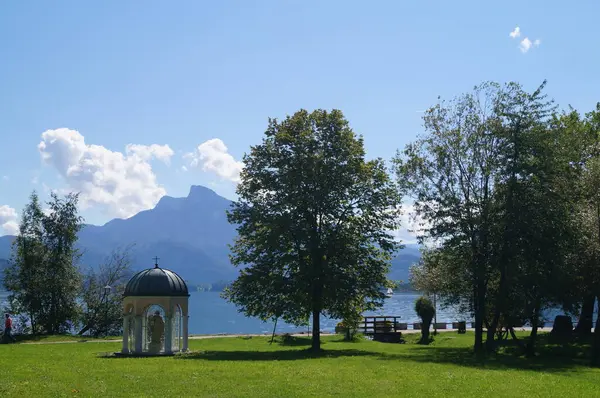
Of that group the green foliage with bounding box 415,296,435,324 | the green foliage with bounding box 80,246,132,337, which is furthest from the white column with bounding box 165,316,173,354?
the green foliage with bounding box 80,246,132,337

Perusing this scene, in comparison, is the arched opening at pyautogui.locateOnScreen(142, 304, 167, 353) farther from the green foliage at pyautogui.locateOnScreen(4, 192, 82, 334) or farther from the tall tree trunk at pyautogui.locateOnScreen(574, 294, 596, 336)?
the tall tree trunk at pyautogui.locateOnScreen(574, 294, 596, 336)

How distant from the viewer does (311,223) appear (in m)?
33.7

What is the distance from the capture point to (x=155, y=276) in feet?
102

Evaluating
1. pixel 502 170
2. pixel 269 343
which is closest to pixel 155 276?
pixel 269 343

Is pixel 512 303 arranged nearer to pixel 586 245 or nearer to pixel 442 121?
pixel 586 245

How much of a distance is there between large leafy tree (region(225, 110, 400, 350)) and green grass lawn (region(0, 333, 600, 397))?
5.39 meters

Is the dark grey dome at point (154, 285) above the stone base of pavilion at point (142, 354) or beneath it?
above

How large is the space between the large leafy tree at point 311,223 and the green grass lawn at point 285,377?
5.39 m

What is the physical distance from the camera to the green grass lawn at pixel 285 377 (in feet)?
54.1

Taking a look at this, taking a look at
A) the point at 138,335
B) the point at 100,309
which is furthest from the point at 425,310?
the point at 100,309

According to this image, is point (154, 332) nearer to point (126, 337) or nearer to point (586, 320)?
point (126, 337)

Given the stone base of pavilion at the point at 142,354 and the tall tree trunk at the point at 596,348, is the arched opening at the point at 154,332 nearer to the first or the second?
the stone base of pavilion at the point at 142,354

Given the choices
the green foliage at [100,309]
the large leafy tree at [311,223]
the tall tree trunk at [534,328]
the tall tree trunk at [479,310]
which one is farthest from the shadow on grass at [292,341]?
the green foliage at [100,309]

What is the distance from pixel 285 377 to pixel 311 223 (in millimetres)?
14982
